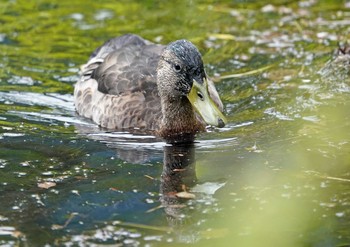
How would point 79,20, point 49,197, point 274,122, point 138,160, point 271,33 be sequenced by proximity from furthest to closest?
point 79,20 < point 271,33 < point 274,122 < point 138,160 < point 49,197

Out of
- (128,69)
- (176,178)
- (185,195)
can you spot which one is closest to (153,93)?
(128,69)

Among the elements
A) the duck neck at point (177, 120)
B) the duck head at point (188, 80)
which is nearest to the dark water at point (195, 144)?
the duck neck at point (177, 120)

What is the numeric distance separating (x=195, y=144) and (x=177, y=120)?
498mm

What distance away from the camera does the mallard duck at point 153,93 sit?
30.5 ft

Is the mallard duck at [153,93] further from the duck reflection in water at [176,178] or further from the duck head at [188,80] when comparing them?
the duck reflection in water at [176,178]

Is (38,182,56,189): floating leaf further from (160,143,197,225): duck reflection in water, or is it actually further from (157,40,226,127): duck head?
(157,40,226,127): duck head

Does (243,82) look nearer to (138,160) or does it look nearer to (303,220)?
(138,160)

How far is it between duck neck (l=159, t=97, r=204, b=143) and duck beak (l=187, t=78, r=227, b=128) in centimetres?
31

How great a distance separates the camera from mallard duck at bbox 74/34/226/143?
928cm

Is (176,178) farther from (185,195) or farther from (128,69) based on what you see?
(128,69)

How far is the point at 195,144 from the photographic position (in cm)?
926

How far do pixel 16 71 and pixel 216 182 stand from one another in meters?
4.95

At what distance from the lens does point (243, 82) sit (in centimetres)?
1136

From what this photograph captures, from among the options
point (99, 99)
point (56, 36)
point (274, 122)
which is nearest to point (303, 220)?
point (274, 122)
